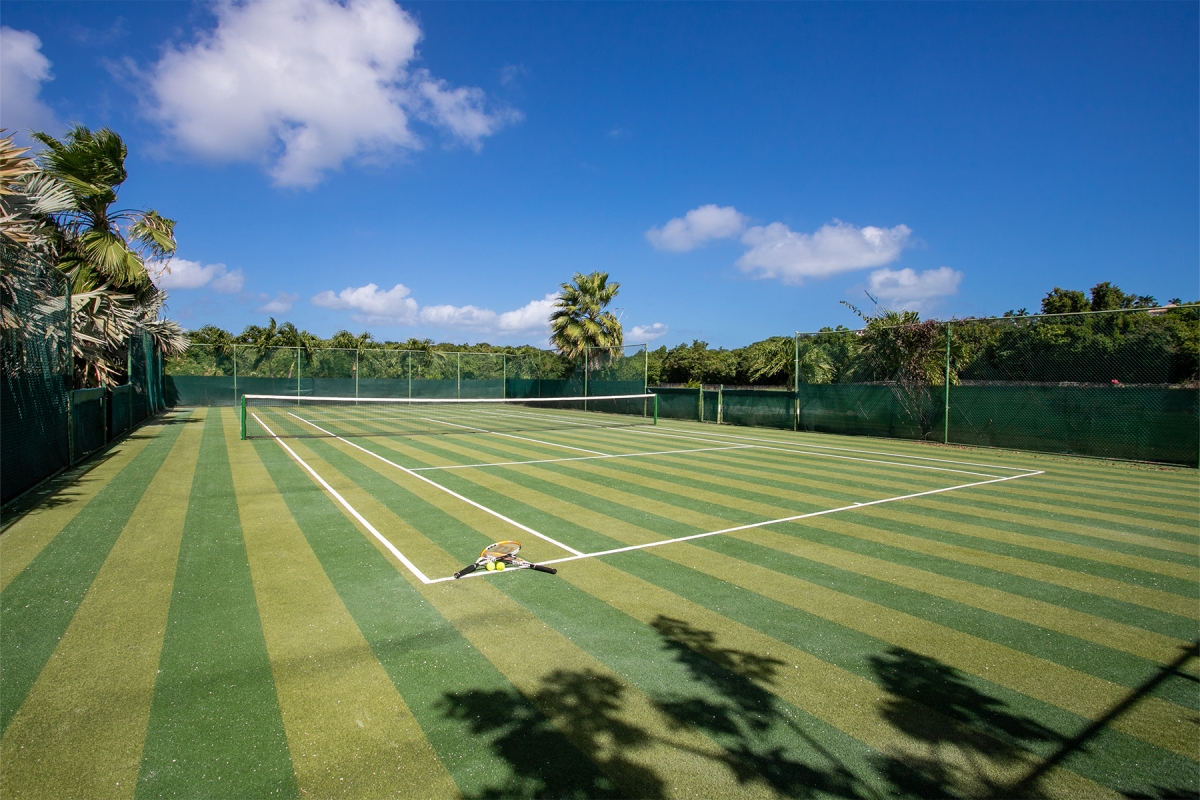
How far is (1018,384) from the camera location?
1574 centimetres

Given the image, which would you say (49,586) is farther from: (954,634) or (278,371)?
(278,371)

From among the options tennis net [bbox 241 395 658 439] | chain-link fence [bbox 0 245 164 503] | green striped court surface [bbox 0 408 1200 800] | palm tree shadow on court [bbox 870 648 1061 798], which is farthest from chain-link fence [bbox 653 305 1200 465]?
chain-link fence [bbox 0 245 164 503]

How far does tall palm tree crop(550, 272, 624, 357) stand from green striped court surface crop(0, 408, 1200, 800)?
23105 millimetres

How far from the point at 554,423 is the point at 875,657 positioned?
19785 mm

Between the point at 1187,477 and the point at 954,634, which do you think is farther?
the point at 1187,477

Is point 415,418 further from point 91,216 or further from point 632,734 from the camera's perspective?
point 632,734

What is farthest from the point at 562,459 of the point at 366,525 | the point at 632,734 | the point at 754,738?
the point at 754,738

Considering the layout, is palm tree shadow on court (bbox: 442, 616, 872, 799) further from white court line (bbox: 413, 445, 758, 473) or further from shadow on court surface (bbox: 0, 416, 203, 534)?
white court line (bbox: 413, 445, 758, 473)

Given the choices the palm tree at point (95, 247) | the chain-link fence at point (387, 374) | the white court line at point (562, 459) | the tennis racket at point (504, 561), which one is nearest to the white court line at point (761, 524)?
the tennis racket at point (504, 561)

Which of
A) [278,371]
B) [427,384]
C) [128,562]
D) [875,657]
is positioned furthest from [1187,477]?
[278,371]

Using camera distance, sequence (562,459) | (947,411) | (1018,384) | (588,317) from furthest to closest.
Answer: (588,317)
(947,411)
(1018,384)
(562,459)

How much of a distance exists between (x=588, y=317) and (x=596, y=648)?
28449mm

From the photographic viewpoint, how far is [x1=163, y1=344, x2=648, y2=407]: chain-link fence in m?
29.3

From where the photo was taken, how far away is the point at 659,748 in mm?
3123
